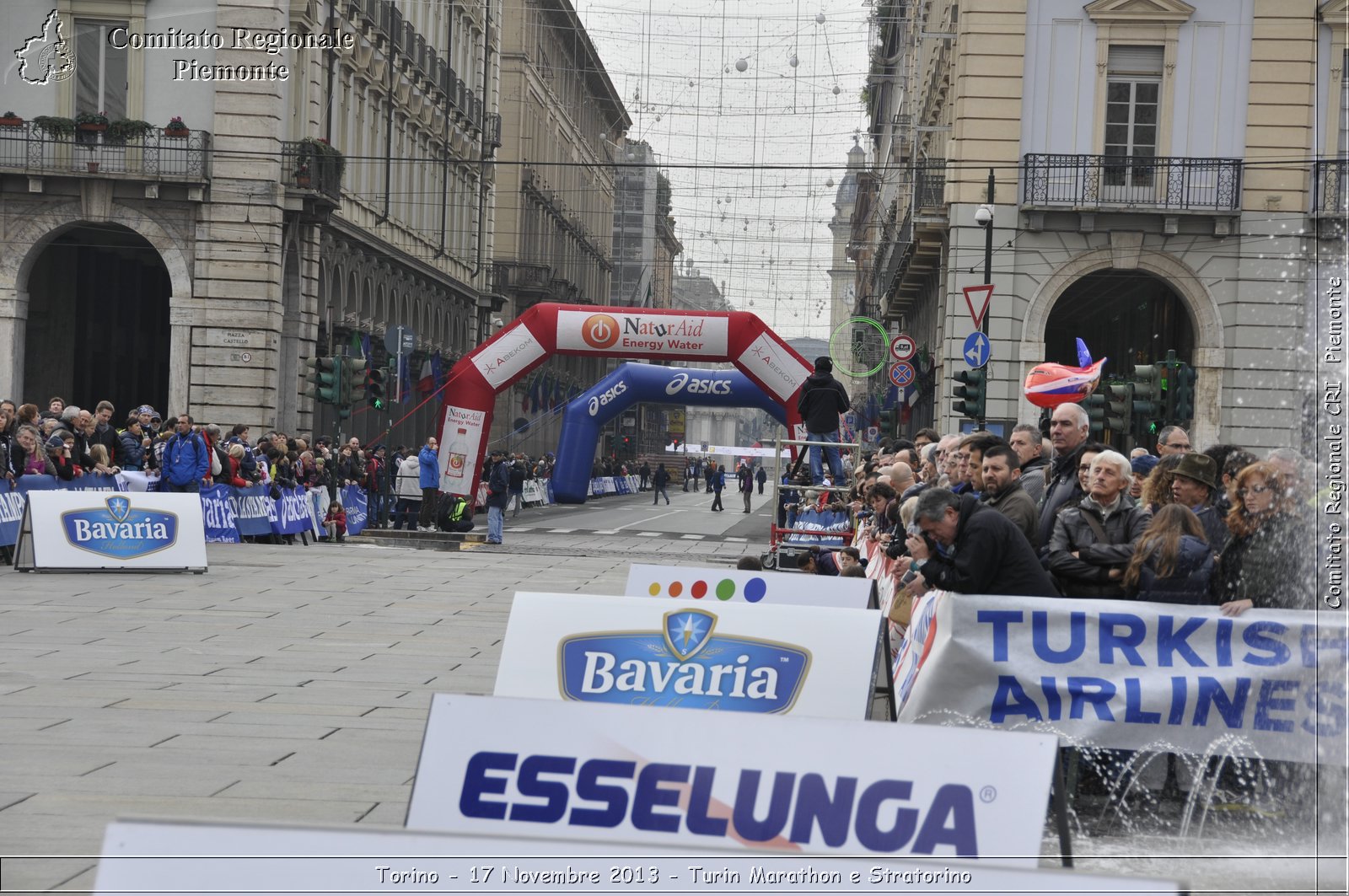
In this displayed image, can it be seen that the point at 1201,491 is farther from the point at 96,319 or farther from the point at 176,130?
the point at 96,319

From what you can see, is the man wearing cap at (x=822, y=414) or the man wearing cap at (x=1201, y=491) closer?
the man wearing cap at (x=1201, y=491)

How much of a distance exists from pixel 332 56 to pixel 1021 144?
15380mm

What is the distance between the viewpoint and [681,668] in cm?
708

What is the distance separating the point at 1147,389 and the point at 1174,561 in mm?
14187

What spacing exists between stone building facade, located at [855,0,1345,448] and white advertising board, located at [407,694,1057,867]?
2545 centimetres

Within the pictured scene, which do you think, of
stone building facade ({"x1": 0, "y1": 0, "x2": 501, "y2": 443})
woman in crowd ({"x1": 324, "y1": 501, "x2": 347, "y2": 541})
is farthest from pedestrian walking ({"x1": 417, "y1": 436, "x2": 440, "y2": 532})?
stone building facade ({"x1": 0, "y1": 0, "x2": 501, "y2": 443})

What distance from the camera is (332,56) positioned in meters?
36.1

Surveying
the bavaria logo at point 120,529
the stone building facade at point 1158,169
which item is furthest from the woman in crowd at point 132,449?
the stone building facade at point 1158,169

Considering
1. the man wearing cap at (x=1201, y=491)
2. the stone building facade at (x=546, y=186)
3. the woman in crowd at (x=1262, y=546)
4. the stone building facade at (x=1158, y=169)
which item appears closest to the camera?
the woman in crowd at (x=1262, y=546)

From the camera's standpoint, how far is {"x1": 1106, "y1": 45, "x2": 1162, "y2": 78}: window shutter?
2931 cm

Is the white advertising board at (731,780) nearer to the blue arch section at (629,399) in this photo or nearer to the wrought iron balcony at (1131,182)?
the wrought iron balcony at (1131,182)

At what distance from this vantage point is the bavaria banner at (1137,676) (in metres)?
7.02

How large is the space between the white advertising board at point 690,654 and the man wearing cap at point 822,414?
1267 centimetres

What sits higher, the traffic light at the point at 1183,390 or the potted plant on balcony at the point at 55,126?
the potted plant on balcony at the point at 55,126
